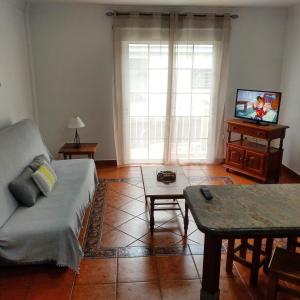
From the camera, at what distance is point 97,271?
7.75 feet

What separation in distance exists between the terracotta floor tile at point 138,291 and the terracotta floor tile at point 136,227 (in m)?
0.63

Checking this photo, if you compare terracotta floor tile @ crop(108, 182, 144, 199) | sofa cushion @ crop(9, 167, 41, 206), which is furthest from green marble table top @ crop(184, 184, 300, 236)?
terracotta floor tile @ crop(108, 182, 144, 199)

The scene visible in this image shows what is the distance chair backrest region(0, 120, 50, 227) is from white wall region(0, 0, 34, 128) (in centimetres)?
33

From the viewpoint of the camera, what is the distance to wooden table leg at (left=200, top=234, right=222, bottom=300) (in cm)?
170

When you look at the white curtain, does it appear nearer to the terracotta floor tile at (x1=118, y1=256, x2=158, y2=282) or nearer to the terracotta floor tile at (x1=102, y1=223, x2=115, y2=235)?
the terracotta floor tile at (x1=102, y1=223, x2=115, y2=235)

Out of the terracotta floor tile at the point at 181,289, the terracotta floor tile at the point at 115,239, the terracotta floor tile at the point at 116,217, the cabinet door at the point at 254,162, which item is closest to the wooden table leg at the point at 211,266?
the terracotta floor tile at the point at 181,289

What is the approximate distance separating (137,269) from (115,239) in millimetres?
473

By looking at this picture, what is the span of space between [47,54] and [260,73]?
320 centimetres

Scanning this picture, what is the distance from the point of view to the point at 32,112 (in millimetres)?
4344

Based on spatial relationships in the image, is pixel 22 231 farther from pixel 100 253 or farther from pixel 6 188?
pixel 100 253

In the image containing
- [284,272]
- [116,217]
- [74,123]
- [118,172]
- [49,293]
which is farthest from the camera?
[118,172]

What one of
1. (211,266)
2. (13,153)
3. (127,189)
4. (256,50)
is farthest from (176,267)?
(256,50)

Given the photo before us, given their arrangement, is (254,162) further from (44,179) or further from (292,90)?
(44,179)

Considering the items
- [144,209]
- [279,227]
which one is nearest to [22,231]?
[144,209]
